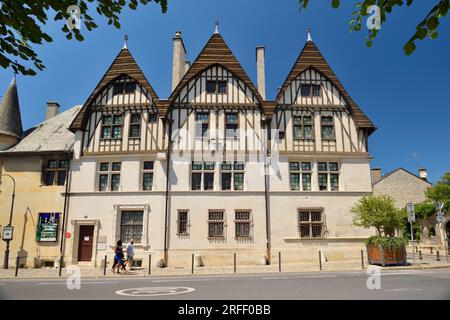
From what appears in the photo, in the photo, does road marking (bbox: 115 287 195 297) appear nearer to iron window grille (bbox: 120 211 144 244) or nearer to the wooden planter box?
iron window grille (bbox: 120 211 144 244)

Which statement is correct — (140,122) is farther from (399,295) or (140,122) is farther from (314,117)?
(399,295)

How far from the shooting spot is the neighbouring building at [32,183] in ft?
62.7

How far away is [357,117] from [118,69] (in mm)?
16259

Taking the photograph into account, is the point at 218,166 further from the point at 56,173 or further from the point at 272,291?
the point at 272,291

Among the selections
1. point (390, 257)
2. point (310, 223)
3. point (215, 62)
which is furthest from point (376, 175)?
point (215, 62)

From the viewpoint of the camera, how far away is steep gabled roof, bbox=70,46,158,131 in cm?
2062

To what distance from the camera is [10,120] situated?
21547 millimetres

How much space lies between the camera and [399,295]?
8.16 meters

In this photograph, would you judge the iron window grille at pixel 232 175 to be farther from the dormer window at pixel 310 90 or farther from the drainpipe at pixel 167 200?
the dormer window at pixel 310 90

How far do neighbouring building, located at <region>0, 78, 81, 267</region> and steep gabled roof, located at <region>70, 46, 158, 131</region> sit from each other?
1990mm

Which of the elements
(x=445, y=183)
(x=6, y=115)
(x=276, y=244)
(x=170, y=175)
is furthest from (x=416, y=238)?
(x=6, y=115)

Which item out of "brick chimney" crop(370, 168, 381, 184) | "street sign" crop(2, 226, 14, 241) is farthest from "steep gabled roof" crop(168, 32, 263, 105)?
"brick chimney" crop(370, 168, 381, 184)

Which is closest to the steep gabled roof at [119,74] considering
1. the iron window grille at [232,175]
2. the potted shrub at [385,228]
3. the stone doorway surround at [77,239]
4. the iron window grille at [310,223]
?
the stone doorway surround at [77,239]

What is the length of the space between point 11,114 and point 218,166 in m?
14.6
